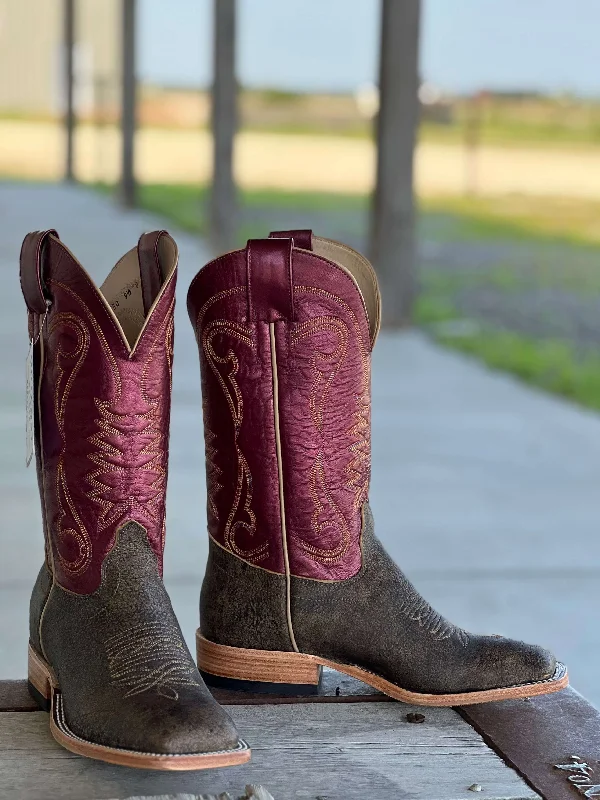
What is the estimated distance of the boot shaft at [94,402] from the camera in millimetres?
1275

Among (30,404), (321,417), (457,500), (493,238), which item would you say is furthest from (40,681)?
(493,238)

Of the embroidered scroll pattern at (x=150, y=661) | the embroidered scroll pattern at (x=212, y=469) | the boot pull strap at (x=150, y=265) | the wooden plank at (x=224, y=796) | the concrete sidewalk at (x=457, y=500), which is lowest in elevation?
the concrete sidewalk at (x=457, y=500)

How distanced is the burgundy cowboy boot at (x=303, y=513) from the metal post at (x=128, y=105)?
9.38m

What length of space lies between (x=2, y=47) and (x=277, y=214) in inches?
454

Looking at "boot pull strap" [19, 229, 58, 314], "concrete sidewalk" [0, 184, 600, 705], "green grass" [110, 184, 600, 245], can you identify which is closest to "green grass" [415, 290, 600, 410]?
"concrete sidewalk" [0, 184, 600, 705]

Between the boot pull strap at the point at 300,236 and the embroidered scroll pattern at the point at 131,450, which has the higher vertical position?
the boot pull strap at the point at 300,236

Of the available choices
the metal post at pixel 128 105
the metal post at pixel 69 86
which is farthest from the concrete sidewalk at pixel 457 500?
the metal post at pixel 69 86

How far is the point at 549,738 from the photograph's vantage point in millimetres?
1318

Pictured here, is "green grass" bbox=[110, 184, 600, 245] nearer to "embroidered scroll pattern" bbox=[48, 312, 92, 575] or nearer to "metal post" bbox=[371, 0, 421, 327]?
"metal post" bbox=[371, 0, 421, 327]

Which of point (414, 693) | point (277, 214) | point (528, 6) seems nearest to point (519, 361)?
point (414, 693)

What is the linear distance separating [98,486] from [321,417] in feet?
0.81

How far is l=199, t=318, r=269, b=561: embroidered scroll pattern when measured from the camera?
1.36m

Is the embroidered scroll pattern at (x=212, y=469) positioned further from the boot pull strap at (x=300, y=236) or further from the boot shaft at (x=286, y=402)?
the boot pull strap at (x=300, y=236)

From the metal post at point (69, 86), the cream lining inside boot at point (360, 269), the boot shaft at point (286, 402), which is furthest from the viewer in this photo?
the metal post at point (69, 86)
